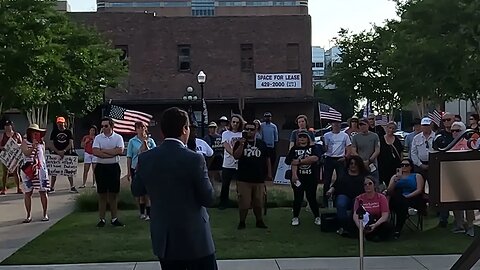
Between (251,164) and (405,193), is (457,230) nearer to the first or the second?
(405,193)

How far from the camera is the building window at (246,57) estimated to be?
44625 millimetres

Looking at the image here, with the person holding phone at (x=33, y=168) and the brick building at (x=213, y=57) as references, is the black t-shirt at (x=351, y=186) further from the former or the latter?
the brick building at (x=213, y=57)

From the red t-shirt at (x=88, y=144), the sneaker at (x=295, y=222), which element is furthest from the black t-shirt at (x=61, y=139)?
the sneaker at (x=295, y=222)

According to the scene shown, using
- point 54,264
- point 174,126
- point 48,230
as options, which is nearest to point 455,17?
point 48,230

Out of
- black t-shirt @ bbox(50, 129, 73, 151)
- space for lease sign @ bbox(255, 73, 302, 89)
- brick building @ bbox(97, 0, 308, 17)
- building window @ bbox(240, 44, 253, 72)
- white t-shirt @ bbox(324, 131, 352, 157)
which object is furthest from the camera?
brick building @ bbox(97, 0, 308, 17)

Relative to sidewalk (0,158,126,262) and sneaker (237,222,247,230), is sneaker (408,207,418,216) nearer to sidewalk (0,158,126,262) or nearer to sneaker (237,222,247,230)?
sneaker (237,222,247,230)

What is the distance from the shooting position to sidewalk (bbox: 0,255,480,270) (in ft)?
28.1

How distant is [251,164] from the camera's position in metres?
11.1

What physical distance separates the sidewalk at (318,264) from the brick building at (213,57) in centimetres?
3509

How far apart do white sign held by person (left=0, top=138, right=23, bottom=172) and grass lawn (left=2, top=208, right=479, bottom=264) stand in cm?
265

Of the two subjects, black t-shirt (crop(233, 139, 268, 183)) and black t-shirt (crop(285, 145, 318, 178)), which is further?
black t-shirt (crop(285, 145, 318, 178))

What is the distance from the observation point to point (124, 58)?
4391cm

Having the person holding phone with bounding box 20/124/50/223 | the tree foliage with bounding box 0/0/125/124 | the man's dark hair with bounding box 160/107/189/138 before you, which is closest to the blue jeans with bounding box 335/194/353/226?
the person holding phone with bounding box 20/124/50/223

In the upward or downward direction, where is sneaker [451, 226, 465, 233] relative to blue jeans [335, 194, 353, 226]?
downward
